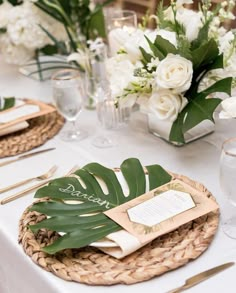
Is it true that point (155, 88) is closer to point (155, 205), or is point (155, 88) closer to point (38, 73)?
point (155, 205)

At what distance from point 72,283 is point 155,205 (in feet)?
0.65

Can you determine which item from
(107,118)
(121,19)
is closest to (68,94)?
(107,118)

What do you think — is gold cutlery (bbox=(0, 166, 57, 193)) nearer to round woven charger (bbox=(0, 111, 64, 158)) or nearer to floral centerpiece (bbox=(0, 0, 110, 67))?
round woven charger (bbox=(0, 111, 64, 158))

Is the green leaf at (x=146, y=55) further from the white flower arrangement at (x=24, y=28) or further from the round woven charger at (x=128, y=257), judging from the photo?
the white flower arrangement at (x=24, y=28)

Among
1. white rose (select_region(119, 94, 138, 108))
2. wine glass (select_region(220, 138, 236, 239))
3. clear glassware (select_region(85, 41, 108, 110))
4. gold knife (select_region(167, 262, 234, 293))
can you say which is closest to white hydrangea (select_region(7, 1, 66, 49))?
clear glassware (select_region(85, 41, 108, 110))

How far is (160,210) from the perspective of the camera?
34.3 inches

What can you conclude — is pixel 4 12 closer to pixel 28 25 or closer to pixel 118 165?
pixel 28 25

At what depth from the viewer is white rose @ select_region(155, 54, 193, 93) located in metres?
1.06

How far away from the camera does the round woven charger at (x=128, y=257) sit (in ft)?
2.56

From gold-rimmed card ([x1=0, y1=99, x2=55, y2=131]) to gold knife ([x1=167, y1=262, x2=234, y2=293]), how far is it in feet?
2.29

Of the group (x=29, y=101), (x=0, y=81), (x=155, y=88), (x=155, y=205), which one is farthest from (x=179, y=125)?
(x=0, y=81)

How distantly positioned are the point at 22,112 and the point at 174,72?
0.48 metres

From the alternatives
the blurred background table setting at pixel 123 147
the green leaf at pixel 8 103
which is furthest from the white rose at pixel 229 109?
the green leaf at pixel 8 103

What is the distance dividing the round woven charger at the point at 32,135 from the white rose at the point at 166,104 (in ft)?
1.09
